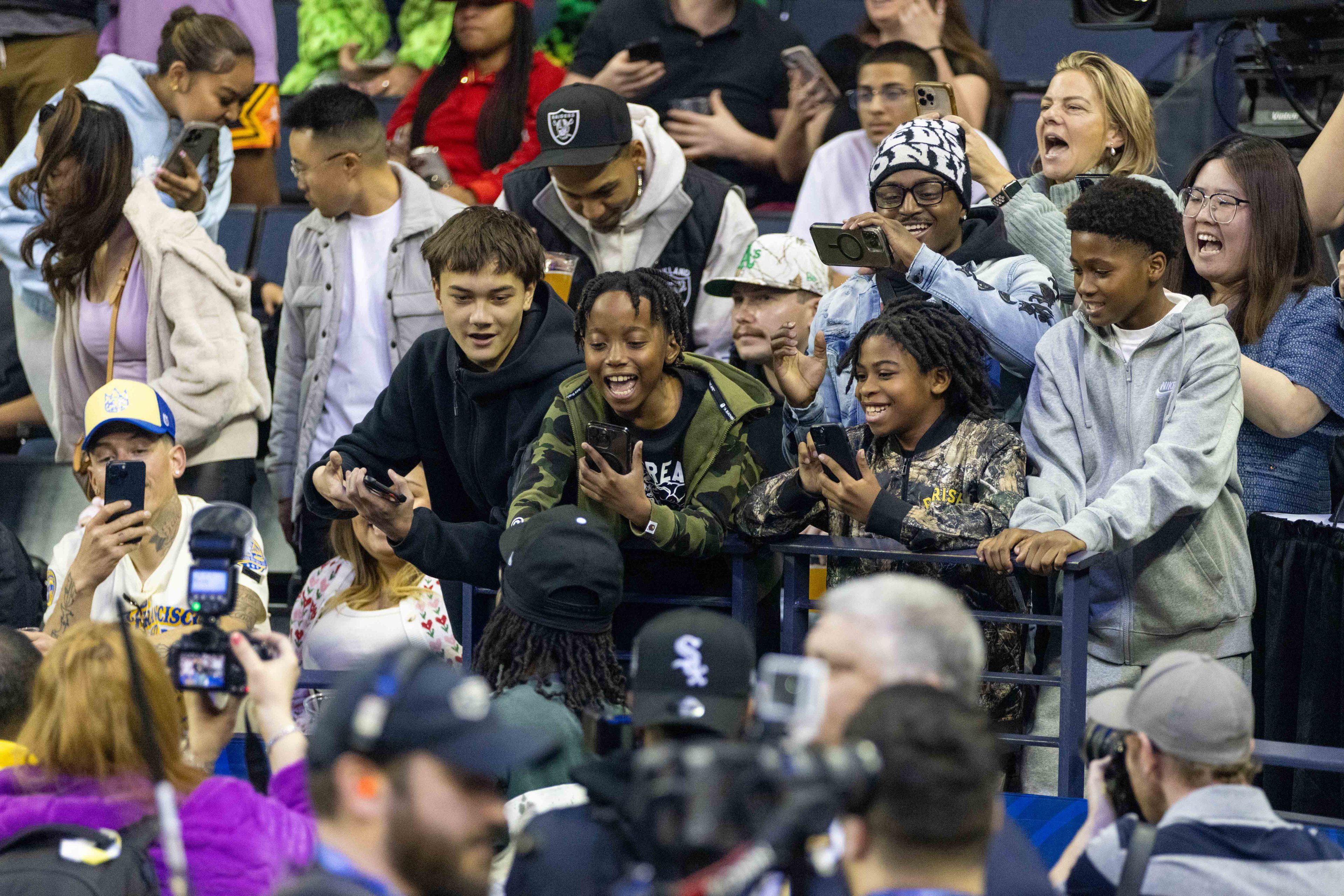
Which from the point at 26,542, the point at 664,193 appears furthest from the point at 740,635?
the point at 26,542

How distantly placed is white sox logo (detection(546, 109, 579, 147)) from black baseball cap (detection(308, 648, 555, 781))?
345 centimetres

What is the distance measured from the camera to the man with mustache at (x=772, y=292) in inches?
207

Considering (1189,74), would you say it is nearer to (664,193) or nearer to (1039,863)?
(664,193)

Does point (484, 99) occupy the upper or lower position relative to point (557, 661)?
upper

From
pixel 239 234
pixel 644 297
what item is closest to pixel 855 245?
pixel 644 297

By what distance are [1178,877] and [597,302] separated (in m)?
2.22

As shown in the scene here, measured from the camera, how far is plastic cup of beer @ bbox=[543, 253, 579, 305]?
534 cm

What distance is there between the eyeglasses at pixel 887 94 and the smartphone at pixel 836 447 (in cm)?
212

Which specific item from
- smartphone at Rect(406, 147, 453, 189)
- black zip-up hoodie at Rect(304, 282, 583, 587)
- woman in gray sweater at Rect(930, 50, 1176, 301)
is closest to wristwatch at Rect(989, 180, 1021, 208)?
woman in gray sweater at Rect(930, 50, 1176, 301)

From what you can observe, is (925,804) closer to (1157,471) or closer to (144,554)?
(1157,471)

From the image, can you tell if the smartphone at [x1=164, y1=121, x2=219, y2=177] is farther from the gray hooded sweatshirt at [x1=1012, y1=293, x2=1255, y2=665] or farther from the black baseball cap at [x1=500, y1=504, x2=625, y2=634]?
the gray hooded sweatshirt at [x1=1012, y1=293, x2=1255, y2=665]

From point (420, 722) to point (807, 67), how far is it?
505 centimetres

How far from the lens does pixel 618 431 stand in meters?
4.14

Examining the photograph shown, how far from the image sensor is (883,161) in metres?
4.62
